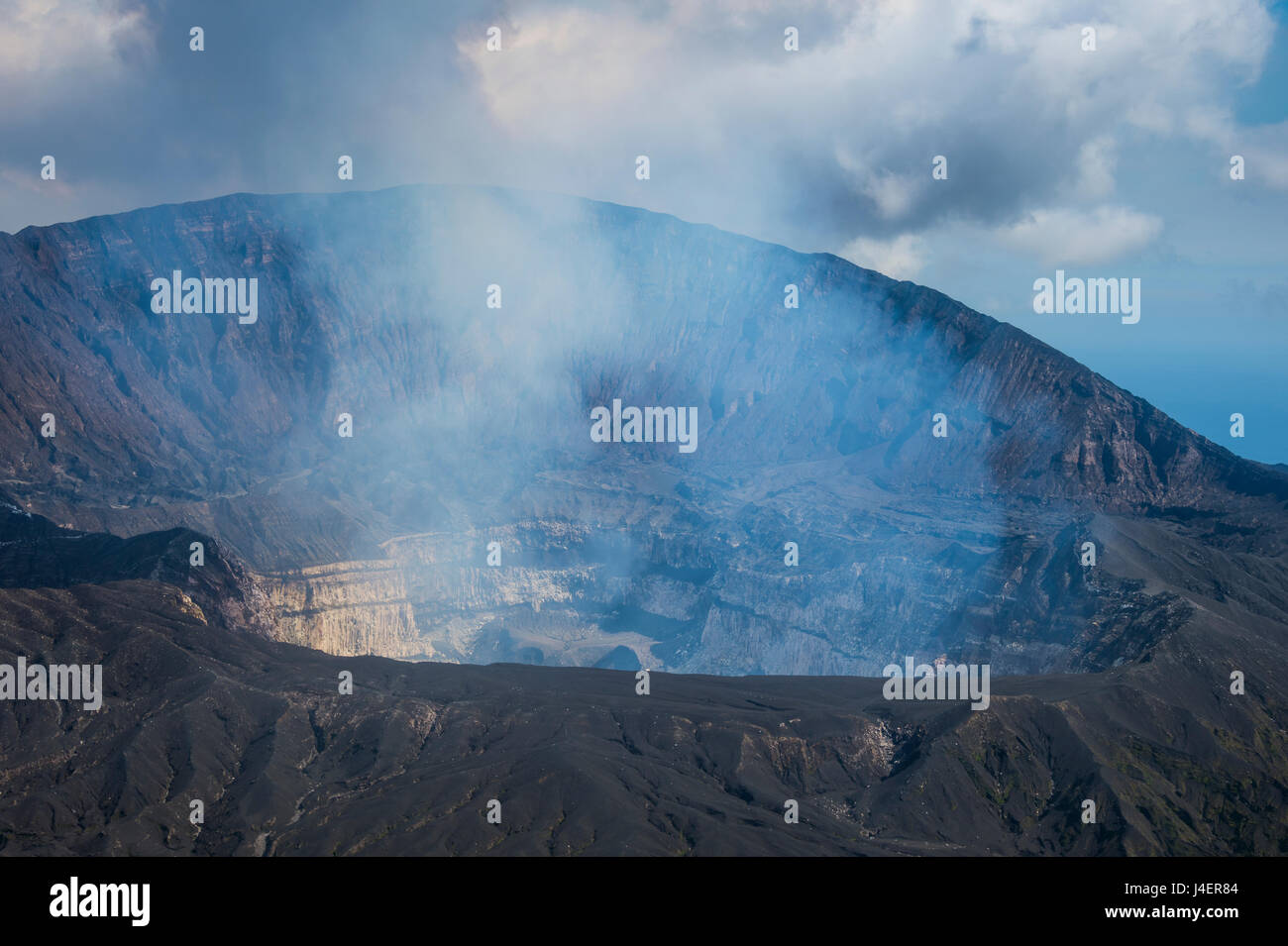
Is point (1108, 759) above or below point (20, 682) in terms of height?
below

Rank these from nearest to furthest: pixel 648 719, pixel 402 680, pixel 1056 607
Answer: pixel 648 719
pixel 402 680
pixel 1056 607

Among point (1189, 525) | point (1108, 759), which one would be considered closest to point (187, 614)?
point (1108, 759)

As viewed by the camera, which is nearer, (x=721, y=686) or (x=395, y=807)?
(x=395, y=807)

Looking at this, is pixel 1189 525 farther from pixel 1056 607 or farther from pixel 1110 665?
pixel 1110 665

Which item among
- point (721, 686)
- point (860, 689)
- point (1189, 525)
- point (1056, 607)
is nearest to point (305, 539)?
point (721, 686)

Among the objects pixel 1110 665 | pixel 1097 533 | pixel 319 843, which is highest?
pixel 1097 533

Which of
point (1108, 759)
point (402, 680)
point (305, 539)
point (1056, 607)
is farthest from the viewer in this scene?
point (305, 539)
